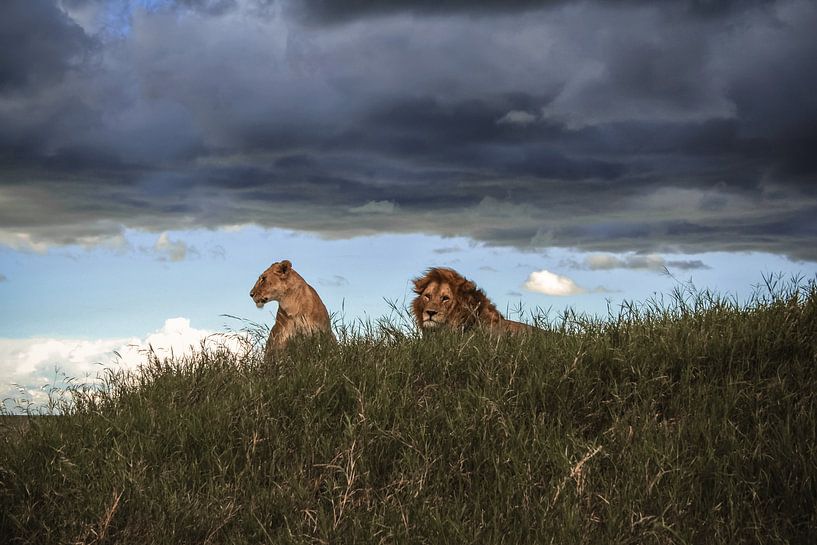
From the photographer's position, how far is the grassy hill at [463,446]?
5.61m

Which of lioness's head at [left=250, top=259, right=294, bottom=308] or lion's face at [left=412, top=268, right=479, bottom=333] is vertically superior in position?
lioness's head at [left=250, top=259, right=294, bottom=308]

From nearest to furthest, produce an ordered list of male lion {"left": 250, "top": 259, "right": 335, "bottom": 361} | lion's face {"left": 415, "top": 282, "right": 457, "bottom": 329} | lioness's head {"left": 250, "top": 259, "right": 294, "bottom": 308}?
lion's face {"left": 415, "top": 282, "right": 457, "bottom": 329} → male lion {"left": 250, "top": 259, "right": 335, "bottom": 361} → lioness's head {"left": 250, "top": 259, "right": 294, "bottom": 308}

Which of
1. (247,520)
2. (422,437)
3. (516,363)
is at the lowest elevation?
(247,520)

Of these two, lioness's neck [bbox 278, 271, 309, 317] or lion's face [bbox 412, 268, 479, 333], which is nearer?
lion's face [bbox 412, 268, 479, 333]

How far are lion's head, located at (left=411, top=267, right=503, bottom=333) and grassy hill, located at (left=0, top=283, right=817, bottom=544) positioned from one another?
1.54 m

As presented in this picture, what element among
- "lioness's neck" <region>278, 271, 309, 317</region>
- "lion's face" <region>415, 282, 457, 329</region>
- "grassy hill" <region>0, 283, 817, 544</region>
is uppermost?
"lioness's neck" <region>278, 271, 309, 317</region>

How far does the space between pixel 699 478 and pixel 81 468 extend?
16.0ft

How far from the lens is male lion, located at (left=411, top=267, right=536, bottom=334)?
983 centimetres

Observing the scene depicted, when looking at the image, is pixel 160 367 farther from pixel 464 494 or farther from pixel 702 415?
pixel 702 415

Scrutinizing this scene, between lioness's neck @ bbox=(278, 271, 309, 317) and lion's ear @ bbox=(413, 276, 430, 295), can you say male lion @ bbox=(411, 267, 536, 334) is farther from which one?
lioness's neck @ bbox=(278, 271, 309, 317)

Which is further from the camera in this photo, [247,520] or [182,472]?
[182,472]

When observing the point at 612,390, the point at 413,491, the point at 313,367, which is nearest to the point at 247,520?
the point at 413,491

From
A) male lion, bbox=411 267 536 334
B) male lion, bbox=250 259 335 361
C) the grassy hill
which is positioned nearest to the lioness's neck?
male lion, bbox=250 259 335 361

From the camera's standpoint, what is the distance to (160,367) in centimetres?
891
